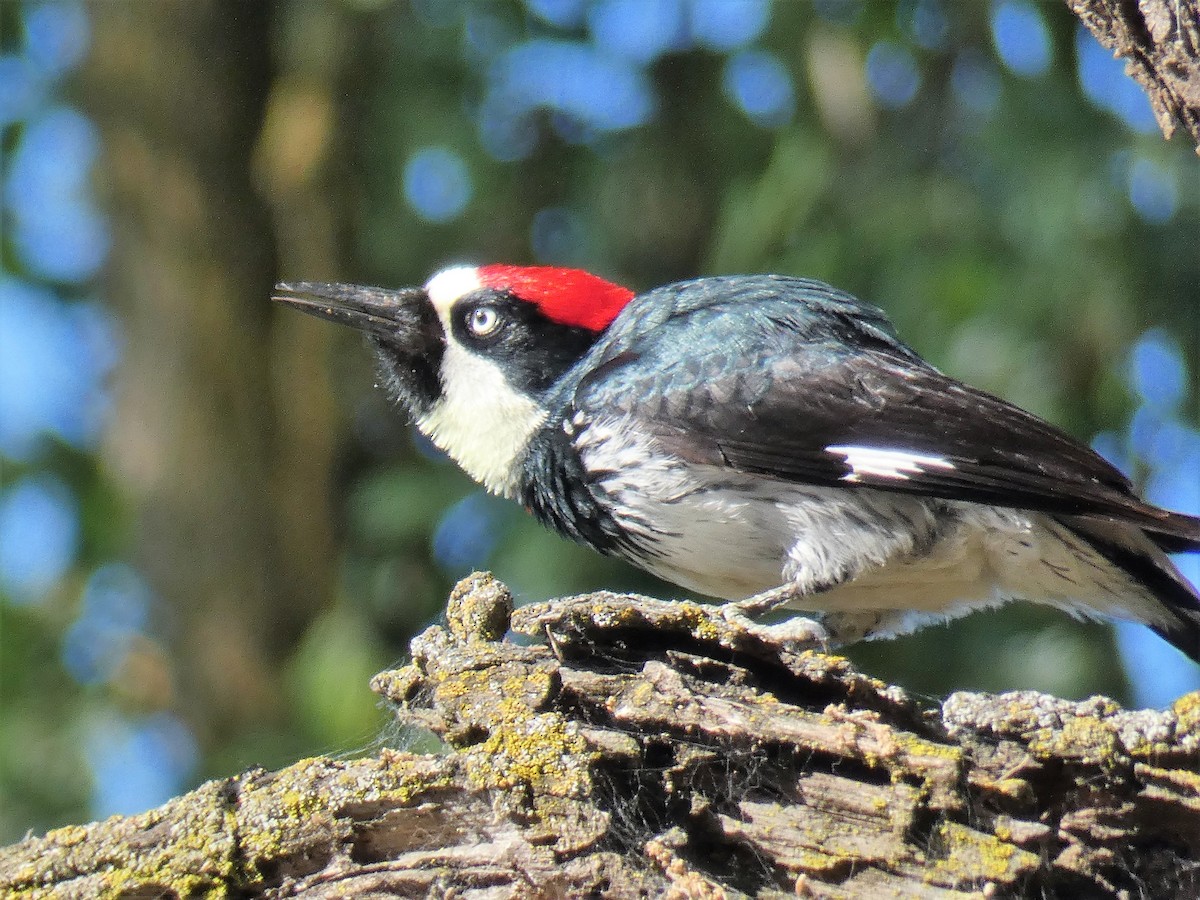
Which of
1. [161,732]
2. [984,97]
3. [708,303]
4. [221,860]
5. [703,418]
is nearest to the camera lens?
[221,860]

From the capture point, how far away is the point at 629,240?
21.0 ft

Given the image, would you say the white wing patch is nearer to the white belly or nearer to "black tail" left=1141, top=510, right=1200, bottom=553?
the white belly

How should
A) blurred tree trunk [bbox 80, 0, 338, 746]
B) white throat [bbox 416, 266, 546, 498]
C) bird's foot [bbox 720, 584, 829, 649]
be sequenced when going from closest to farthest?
bird's foot [bbox 720, 584, 829, 649] → white throat [bbox 416, 266, 546, 498] → blurred tree trunk [bbox 80, 0, 338, 746]

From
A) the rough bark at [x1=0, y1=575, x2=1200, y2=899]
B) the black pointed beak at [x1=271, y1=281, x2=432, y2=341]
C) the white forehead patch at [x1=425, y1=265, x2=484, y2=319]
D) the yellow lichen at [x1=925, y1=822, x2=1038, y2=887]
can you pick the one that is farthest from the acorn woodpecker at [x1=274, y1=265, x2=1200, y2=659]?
the yellow lichen at [x1=925, y1=822, x2=1038, y2=887]

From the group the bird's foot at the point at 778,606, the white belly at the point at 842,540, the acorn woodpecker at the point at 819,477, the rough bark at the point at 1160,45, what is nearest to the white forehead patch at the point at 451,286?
the acorn woodpecker at the point at 819,477

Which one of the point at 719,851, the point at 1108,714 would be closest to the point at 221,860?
the point at 719,851

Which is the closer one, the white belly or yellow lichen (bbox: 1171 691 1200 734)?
yellow lichen (bbox: 1171 691 1200 734)

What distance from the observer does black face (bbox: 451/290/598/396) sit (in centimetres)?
410

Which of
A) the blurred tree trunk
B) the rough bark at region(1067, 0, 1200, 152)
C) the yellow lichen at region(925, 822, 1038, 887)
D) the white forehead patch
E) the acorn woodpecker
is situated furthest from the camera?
the blurred tree trunk

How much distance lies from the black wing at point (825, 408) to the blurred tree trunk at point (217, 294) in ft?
12.2

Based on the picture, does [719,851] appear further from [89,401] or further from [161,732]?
[89,401]

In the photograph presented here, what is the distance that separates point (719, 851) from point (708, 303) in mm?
1800

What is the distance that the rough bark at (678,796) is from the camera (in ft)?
7.52

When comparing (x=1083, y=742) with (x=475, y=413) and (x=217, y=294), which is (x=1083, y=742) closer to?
(x=475, y=413)
